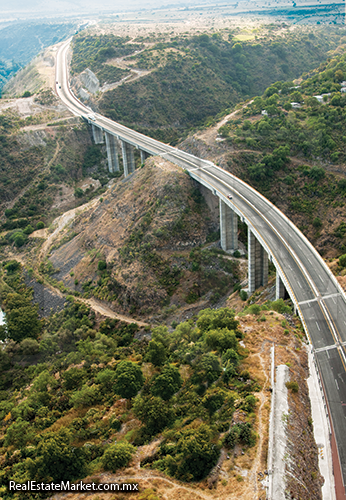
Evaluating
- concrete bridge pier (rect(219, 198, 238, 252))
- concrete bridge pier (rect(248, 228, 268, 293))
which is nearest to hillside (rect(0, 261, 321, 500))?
concrete bridge pier (rect(248, 228, 268, 293))

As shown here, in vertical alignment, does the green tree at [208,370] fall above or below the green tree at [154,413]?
above

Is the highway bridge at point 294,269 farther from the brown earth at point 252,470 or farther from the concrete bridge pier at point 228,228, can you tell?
the brown earth at point 252,470

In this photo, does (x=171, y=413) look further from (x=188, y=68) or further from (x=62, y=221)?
(x=188, y=68)

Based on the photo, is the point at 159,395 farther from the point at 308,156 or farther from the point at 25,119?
the point at 25,119

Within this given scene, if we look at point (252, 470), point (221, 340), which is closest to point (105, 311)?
point (221, 340)

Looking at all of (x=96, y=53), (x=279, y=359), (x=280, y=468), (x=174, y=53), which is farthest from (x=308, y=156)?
(x=96, y=53)

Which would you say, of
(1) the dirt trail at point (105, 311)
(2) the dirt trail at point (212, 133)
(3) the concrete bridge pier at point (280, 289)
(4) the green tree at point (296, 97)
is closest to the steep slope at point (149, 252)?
(1) the dirt trail at point (105, 311)
